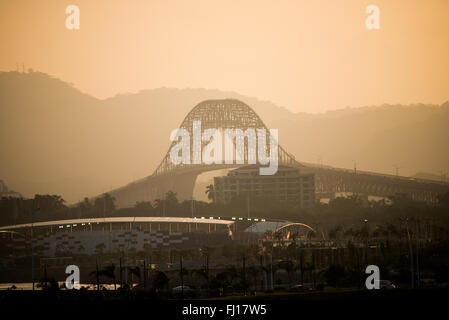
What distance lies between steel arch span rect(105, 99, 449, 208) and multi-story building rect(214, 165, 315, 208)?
4570 millimetres

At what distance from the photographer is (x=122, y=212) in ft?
452

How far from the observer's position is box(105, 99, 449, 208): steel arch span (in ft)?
546

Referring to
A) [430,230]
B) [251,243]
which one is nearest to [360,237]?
[251,243]

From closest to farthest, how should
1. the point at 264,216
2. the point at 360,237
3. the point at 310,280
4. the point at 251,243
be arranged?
the point at 310,280 < the point at 360,237 < the point at 251,243 < the point at 264,216

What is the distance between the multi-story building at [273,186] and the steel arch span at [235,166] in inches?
180

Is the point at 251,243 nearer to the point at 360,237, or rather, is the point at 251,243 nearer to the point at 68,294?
the point at 360,237

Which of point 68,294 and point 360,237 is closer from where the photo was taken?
point 68,294

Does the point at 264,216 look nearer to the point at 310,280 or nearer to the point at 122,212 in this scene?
the point at 122,212

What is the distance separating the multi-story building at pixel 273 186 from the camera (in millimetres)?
178125

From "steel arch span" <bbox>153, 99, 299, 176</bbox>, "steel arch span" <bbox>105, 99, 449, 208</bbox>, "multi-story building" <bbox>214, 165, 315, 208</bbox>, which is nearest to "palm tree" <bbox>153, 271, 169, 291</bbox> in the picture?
"steel arch span" <bbox>105, 99, 449, 208</bbox>

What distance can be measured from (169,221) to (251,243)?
1358 centimetres

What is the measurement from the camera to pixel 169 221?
369ft
